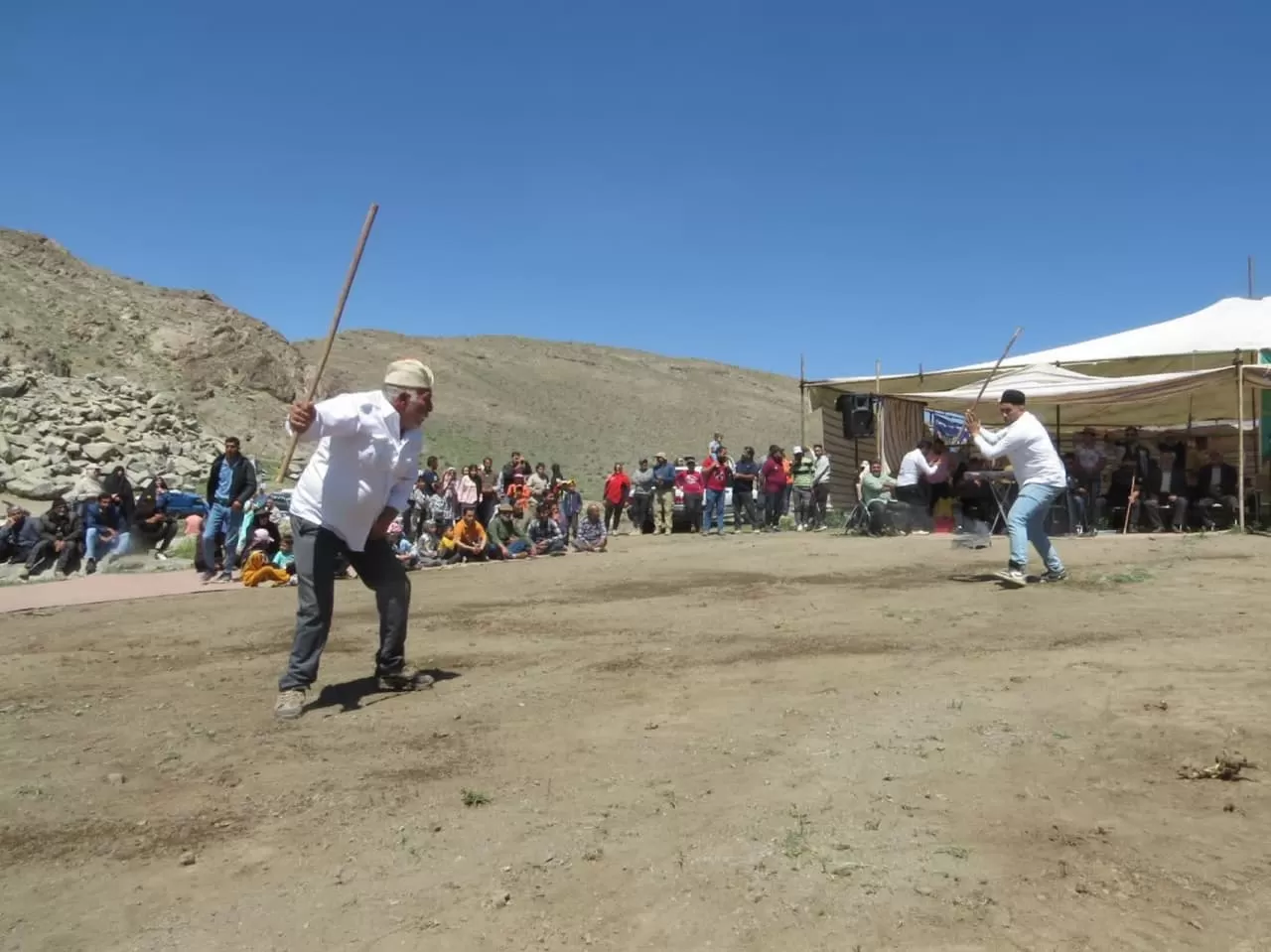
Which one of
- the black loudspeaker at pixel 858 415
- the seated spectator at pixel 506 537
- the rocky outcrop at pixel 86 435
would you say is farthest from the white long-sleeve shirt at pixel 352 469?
the rocky outcrop at pixel 86 435

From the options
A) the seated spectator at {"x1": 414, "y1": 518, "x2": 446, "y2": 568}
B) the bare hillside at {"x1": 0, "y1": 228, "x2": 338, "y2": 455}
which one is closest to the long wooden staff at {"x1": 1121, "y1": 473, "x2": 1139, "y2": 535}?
the seated spectator at {"x1": 414, "y1": 518, "x2": 446, "y2": 568}

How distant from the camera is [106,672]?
252 inches

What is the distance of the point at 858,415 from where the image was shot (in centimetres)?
1827

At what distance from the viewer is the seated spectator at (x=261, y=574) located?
11.4m

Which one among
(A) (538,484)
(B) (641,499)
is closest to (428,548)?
(A) (538,484)

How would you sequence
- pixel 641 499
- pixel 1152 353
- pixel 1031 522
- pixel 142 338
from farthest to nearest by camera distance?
pixel 142 338 → pixel 641 499 → pixel 1152 353 → pixel 1031 522

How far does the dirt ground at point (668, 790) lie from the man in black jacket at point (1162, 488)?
801cm

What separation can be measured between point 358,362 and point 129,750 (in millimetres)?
56176

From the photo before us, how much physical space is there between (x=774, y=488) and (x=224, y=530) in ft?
32.0

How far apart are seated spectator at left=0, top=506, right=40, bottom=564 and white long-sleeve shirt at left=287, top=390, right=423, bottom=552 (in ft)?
31.6

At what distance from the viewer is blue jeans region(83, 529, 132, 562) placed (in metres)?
13.0

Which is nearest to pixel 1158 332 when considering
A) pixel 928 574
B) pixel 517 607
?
pixel 928 574

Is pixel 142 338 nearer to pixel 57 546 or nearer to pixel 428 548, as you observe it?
pixel 57 546

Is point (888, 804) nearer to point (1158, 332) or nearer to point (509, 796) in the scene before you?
point (509, 796)
